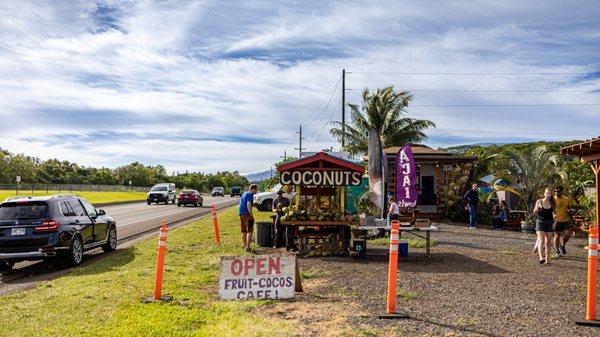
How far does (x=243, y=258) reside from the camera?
7.68m

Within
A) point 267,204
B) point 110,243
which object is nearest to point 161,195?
point 267,204

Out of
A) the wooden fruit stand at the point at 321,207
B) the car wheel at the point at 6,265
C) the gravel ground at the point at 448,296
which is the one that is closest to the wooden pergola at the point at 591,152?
the gravel ground at the point at 448,296

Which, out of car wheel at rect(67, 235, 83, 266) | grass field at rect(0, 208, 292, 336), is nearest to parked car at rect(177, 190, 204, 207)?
car wheel at rect(67, 235, 83, 266)

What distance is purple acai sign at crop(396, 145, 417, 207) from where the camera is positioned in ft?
53.7

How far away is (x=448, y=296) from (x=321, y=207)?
5418mm

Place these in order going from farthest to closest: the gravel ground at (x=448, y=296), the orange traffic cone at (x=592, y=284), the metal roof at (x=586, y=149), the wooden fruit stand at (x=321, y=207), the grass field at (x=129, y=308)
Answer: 1. the metal roof at (x=586, y=149)
2. the wooden fruit stand at (x=321, y=207)
3. the orange traffic cone at (x=592, y=284)
4. the gravel ground at (x=448, y=296)
5. the grass field at (x=129, y=308)

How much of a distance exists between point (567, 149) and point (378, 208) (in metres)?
5.60

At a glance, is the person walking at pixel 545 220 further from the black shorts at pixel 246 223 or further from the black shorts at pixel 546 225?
the black shorts at pixel 246 223

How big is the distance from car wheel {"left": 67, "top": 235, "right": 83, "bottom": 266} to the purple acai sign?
899 centimetres

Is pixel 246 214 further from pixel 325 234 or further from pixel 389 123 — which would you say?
pixel 389 123

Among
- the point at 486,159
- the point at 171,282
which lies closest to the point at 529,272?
the point at 171,282

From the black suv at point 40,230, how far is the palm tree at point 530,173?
16.2 metres

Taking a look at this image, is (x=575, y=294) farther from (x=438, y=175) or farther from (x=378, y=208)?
(x=438, y=175)

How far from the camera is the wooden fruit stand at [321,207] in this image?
506 inches
